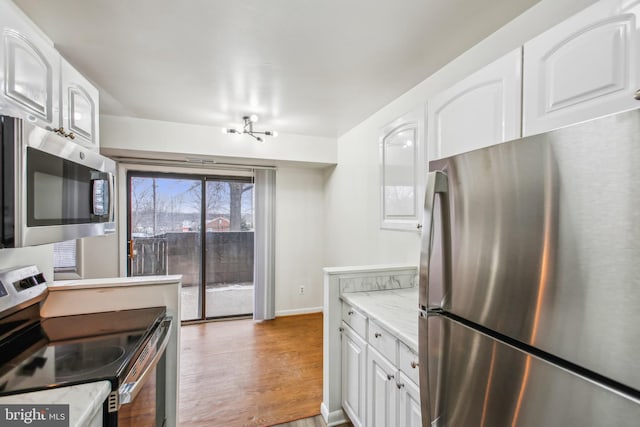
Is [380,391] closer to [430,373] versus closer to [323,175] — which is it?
[430,373]

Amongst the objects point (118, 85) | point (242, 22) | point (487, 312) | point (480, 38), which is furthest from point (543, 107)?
point (118, 85)

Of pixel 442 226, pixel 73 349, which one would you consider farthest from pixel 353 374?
pixel 73 349

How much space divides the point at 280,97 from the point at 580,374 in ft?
8.11

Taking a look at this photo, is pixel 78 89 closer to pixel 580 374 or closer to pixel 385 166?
pixel 385 166

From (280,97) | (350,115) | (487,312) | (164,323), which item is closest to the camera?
(487,312)

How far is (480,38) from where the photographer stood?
163 cm

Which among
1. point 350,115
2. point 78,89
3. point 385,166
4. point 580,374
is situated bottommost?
point 580,374

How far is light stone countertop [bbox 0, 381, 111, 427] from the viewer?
82cm

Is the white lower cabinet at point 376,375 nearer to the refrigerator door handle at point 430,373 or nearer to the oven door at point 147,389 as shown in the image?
the refrigerator door handle at point 430,373

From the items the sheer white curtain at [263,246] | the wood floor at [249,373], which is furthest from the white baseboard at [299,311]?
the wood floor at [249,373]

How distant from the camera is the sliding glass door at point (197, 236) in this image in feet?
11.9

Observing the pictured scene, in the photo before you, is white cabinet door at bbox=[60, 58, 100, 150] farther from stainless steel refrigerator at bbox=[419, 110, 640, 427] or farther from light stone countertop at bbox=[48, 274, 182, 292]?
stainless steel refrigerator at bbox=[419, 110, 640, 427]

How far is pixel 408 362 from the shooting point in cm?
128

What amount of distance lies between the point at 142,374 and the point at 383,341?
1.15 m
